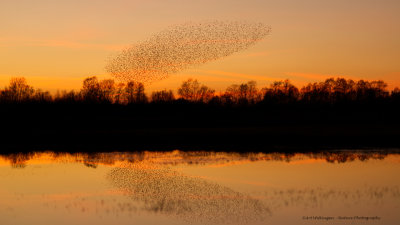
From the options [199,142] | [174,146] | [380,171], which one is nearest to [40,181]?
[380,171]

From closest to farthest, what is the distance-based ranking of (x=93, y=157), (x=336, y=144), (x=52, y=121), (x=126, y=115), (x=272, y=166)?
(x=272, y=166), (x=93, y=157), (x=336, y=144), (x=52, y=121), (x=126, y=115)

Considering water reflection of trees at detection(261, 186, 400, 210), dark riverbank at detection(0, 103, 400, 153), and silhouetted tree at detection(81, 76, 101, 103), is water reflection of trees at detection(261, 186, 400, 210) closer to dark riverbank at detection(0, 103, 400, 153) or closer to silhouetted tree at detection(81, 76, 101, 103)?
dark riverbank at detection(0, 103, 400, 153)

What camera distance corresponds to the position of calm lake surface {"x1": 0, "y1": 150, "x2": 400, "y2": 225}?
787 inches

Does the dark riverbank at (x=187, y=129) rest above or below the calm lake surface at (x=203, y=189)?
above

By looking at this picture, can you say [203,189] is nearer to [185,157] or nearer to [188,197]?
[188,197]

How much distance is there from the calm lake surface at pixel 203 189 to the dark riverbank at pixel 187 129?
37.4 ft

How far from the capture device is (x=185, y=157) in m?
42.7

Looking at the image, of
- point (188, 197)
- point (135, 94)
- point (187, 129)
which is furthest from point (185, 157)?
point (135, 94)

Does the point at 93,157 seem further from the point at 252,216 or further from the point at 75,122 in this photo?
the point at 75,122

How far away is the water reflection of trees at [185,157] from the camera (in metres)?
39.2

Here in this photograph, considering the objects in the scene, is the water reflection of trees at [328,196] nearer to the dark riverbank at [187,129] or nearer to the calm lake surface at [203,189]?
the calm lake surface at [203,189]

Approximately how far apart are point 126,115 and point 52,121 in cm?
2533

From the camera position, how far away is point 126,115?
115812mm

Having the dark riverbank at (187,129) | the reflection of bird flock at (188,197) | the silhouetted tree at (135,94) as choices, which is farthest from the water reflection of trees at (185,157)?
the silhouetted tree at (135,94)
